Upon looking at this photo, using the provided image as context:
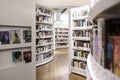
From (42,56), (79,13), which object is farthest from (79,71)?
(42,56)

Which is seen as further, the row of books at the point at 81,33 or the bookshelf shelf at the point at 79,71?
the bookshelf shelf at the point at 79,71

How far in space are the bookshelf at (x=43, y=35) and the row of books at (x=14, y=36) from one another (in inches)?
156

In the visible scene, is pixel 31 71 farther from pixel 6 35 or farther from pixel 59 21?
pixel 59 21

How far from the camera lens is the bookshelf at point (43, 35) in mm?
7012

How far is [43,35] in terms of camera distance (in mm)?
7516

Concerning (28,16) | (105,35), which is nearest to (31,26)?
(28,16)

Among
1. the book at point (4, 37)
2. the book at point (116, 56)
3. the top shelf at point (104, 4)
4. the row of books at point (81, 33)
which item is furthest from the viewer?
the row of books at point (81, 33)

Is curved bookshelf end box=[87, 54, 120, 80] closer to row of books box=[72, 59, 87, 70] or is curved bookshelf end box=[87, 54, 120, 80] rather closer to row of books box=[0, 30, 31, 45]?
row of books box=[0, 30, 31, 45]

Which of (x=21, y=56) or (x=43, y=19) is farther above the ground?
(x=43, y=19)

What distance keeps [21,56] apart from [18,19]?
0.64 metres

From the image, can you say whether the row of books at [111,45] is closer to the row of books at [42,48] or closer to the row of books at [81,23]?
the row of books at [81,23]

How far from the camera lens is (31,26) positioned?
3.02 meters

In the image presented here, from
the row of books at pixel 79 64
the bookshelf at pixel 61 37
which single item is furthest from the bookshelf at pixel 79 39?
the bookshelf at pixel 61 37

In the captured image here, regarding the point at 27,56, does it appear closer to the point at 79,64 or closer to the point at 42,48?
the point at 79,64
